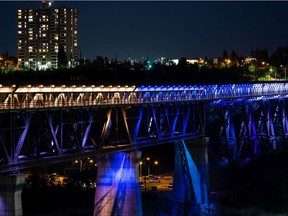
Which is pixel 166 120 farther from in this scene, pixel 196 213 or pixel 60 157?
pixel 60 157

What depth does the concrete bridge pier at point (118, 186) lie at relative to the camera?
53.0m

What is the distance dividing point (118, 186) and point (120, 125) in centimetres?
472

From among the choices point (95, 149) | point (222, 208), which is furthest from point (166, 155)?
point (95, 149)

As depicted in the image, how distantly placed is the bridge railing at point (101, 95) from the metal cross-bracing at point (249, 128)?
8.85 feet

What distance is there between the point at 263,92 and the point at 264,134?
232 inches

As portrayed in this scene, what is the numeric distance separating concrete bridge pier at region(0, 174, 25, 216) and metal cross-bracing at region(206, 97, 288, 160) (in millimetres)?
42418

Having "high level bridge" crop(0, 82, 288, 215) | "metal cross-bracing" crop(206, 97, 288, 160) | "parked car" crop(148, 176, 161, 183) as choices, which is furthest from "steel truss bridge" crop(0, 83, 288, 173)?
"parked car" crop(148, 176, 161, 183)

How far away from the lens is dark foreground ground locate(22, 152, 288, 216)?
223 feet

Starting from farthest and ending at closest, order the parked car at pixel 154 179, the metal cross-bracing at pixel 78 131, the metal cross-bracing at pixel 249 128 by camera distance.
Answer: the parked car at pixel 154 179
the metal cross-bracing at pixel 249 128
the metal cross-bracing at pixel 78 131

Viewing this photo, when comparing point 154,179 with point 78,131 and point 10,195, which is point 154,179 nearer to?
point 78,131

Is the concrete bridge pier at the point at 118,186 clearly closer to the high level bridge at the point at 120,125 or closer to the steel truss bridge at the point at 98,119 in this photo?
the high level bridge at the point at 120,125

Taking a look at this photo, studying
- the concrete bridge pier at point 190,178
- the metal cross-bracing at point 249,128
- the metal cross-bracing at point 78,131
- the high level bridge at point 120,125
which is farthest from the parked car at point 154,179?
the metal cross-bracing at point 78,131

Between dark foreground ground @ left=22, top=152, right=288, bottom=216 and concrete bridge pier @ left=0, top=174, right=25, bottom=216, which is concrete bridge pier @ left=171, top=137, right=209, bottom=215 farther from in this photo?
concrete bridge pier @ left=0, top=174, right=25, bottom=216

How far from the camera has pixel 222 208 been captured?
6819cm
